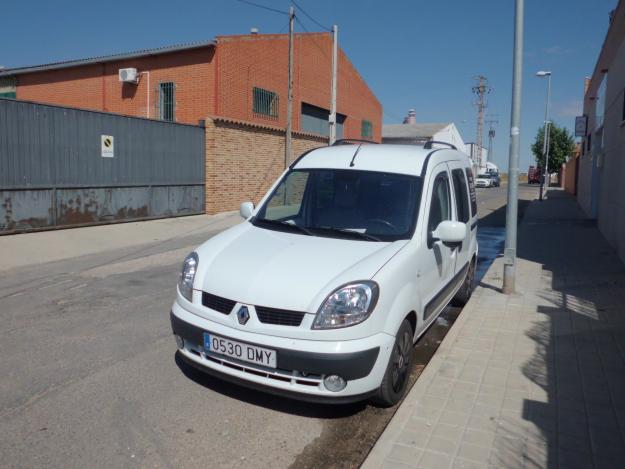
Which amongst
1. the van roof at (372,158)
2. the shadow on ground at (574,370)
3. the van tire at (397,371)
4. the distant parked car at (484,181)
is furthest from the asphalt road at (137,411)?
the distant parked car at (484,181)

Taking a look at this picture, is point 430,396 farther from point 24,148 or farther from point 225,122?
point 225,122

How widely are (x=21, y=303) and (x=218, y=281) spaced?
418 centimetres

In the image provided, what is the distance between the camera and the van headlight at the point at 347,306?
348 centimetres

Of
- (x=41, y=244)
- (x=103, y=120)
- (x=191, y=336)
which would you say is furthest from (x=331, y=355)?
(x=103, y=120)

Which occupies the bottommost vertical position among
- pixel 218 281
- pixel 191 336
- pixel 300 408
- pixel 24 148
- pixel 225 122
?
pixel 300 408

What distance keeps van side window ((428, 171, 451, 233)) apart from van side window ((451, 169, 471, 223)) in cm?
37

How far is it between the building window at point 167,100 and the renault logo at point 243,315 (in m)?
17.6

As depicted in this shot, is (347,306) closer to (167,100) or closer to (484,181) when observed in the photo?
(167,100)

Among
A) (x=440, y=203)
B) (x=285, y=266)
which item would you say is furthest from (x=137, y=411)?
(x=440, y=203)

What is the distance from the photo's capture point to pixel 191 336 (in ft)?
12.6

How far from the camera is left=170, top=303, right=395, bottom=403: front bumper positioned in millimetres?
3441

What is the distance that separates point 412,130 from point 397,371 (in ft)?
196

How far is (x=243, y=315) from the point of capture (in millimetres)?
3602

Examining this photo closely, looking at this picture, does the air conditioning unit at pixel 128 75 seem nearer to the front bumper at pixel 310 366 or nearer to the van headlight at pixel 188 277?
the van headlight at pixel 188 277
